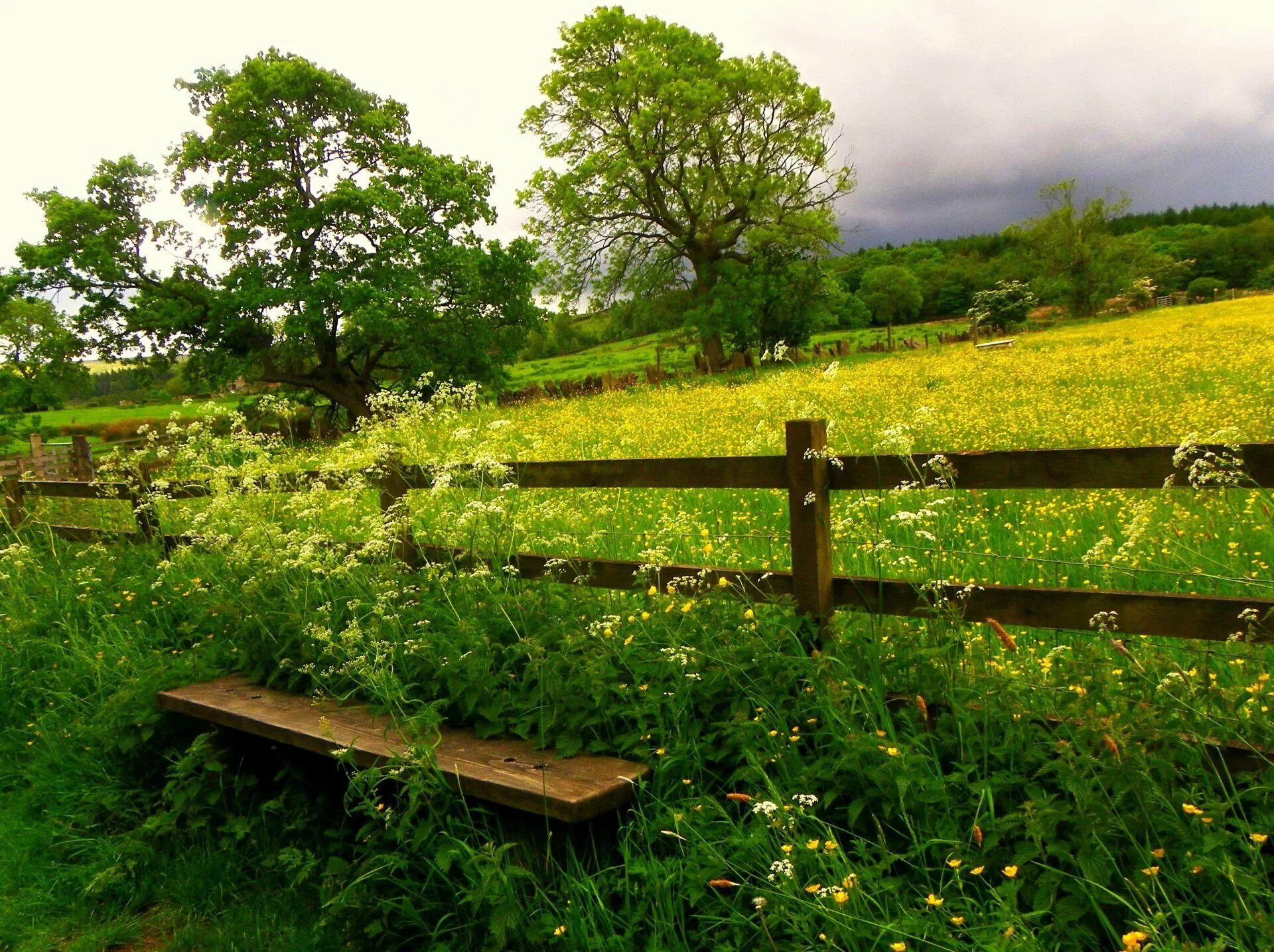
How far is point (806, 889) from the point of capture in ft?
8.18

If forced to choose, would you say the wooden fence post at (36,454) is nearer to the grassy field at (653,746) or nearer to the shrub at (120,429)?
the shrub at (120,429)

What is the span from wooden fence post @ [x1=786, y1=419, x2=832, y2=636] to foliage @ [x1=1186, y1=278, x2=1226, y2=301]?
71804 millimetres

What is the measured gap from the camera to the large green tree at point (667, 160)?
36.2 meters

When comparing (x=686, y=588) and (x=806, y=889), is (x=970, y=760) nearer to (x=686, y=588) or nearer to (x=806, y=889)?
(x=806, y=889)

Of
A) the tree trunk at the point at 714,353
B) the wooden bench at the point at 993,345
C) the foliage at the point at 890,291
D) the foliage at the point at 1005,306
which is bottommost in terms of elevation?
the wooden bench at the point at 993,345

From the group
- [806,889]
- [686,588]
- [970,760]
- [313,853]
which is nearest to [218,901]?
[313,853]

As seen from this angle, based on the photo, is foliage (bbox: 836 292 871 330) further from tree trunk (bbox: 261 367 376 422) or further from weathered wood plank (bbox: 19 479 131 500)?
weathered wood plank (bbox: 19 479 131 500)

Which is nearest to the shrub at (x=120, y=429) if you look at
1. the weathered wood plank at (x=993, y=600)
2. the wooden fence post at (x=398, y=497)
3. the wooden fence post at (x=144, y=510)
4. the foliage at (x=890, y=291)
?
the wooden fence post at (x=144, y=510)

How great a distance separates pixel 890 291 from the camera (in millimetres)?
76688

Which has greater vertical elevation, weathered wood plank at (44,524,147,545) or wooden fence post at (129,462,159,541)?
wooden fence post at (129,462,159,541)

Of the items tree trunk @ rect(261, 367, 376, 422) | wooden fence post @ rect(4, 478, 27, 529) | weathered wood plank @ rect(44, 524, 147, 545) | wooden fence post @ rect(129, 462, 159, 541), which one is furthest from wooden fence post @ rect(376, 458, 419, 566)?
tree trunk @ rect(261, 367, 376, 422)

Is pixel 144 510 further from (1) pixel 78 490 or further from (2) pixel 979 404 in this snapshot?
(2) pixel 979 404

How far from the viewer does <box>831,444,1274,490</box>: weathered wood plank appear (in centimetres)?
312

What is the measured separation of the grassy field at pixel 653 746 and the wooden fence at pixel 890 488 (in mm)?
121
